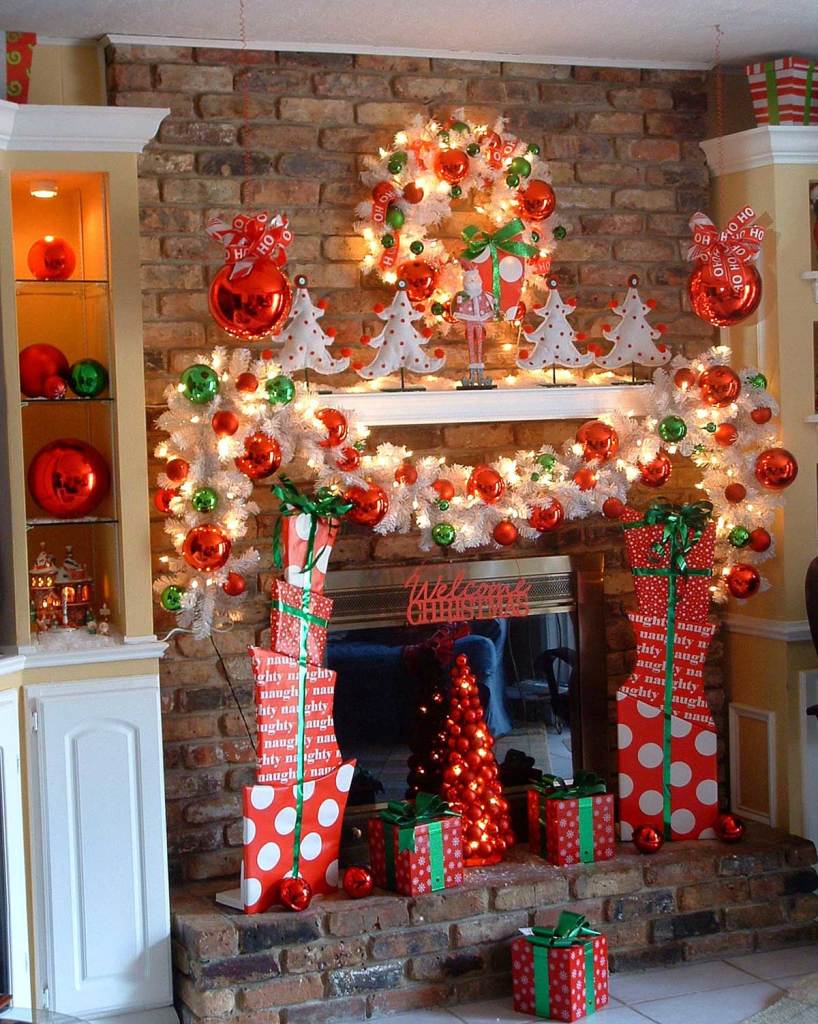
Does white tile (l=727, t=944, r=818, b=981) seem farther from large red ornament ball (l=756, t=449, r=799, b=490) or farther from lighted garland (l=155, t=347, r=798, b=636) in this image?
large red ornament ball (l=756, t=449, r=799, b=490)

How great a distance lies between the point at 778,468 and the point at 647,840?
1.19 m

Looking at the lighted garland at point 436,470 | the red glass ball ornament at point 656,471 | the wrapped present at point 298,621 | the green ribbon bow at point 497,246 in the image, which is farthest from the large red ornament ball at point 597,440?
the wrapped present at point 298,621

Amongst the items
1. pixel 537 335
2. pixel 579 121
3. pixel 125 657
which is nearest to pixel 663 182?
pixel 579 121

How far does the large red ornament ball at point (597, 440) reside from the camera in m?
4.19

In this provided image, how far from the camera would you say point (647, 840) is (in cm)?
421

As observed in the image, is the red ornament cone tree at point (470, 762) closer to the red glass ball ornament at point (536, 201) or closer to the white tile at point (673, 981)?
the white tile at point (673, 981)

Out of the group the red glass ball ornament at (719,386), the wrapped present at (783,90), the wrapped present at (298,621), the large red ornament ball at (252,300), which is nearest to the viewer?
the large red ornament ball at (252,300)

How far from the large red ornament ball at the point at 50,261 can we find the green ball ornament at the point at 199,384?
45 centimetres

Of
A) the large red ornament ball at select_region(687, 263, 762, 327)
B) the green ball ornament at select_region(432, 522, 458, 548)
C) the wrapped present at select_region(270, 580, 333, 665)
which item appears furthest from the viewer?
the large red ornament ball at select_region(687, 263, 762, 327)

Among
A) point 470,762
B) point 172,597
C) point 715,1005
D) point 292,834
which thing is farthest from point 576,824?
point 172,597

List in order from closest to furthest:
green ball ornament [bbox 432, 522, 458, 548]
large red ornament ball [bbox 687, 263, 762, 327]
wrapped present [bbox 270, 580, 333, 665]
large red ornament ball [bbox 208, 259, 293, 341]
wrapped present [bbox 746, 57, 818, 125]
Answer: large red ornament ball [bbox 208, 259, 293, 341] < wrapped present [bbox 270, 580, 333, 665] < green ball ornament [bbox 432, 522, 458, 548] < large red ornament ball [bbox 687, 263, 762, 327] < wrapped present [bbox 746, 57, 818, 125]

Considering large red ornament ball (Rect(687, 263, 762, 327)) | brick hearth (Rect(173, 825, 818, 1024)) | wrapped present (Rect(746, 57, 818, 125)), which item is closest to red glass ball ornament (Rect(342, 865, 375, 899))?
brick hearth (Rect(173, 825, 818, 1024))

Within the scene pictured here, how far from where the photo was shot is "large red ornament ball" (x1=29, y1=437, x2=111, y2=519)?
371 cm

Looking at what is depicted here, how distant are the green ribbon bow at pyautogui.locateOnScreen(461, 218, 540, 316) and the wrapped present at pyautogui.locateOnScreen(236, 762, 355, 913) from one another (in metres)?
1.50
